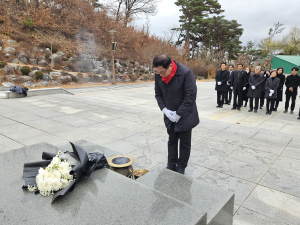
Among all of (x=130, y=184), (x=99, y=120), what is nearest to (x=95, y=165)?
(x=130, y=184)

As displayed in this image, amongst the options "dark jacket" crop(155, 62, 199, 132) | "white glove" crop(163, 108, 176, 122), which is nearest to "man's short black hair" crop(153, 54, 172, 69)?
"dark jacket" crop(155, 62, 199, 132)

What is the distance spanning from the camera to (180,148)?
3.00 m

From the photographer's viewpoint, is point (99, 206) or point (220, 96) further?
point (220, 96)

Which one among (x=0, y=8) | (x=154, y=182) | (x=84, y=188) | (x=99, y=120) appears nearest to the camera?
(x=84, y=188)

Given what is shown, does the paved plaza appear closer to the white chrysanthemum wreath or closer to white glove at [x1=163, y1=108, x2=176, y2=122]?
white glove at [x1=163, y1=108, x2=176, y2=122]

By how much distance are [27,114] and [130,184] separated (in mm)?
6015

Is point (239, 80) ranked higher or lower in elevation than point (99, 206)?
higher

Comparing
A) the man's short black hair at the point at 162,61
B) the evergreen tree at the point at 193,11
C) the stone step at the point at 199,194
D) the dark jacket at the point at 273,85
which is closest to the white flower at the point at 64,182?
the stone step at the point at 199,194

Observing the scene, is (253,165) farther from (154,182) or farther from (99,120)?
(99,120)

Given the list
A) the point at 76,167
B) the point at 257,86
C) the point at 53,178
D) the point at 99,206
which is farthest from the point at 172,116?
the point at 257,86

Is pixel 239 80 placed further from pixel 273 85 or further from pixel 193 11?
pixel 193 11

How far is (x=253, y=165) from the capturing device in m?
3.60

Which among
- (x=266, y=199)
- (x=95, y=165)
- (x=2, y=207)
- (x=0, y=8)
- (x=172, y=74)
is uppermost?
(x=0, y=8)

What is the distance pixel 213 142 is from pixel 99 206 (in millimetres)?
3397
